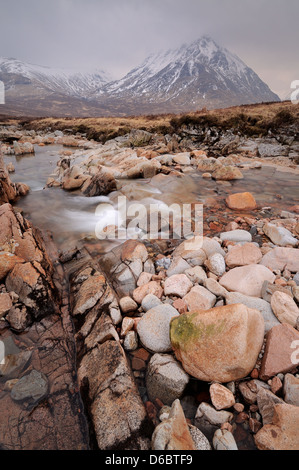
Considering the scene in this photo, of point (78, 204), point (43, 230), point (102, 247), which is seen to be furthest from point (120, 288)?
point (78, 204)

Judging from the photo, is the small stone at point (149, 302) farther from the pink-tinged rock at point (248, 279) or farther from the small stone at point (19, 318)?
the small stone at point (19, 318)

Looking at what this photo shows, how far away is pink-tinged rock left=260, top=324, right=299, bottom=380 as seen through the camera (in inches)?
108

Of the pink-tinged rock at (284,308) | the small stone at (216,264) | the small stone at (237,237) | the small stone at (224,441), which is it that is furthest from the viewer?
the small stone at (237,237)

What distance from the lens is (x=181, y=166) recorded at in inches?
570

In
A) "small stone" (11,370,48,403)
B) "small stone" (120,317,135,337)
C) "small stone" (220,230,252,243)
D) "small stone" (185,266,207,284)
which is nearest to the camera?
"small stone" (11,370,48,403)

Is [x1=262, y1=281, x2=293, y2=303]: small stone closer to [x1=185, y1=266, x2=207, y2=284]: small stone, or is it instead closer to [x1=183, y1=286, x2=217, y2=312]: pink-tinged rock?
[x1=183, y1=286, x2=217, y2=312]: pink-tinged rock

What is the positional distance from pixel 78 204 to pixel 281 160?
15.9 metres

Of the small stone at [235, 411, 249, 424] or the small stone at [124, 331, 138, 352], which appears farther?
the small stone at [124, 331, 138, 352]

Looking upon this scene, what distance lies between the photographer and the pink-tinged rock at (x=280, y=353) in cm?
274

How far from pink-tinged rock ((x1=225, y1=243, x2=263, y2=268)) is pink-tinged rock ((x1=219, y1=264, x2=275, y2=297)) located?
35 centimetres

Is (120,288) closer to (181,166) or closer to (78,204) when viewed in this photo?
(78,204)

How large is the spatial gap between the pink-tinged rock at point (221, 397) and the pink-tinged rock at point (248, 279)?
5.69 ft

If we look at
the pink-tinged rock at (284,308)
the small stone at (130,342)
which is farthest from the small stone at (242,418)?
the small stone at (130,342)

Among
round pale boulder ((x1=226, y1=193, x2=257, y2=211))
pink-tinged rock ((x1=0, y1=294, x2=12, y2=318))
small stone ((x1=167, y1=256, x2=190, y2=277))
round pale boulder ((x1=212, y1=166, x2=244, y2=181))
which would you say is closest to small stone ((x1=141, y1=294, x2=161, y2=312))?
small stone ((x1=167, y1=256, x2=190, y2=277))
